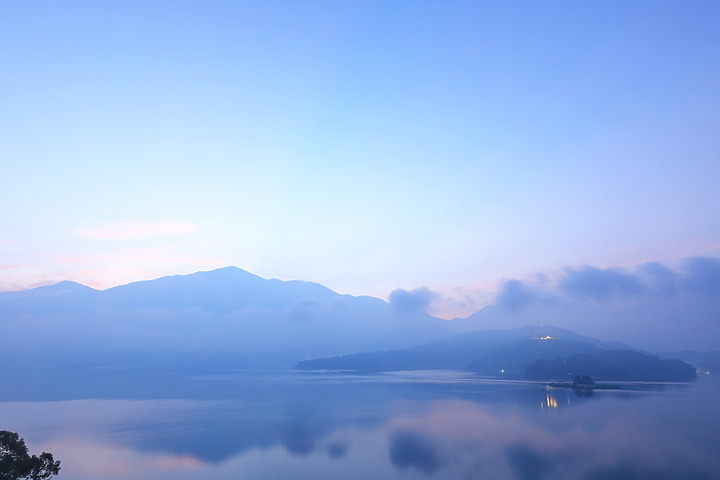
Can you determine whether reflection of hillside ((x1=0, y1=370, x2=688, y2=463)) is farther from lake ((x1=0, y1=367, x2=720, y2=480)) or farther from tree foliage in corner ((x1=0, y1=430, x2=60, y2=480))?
tree foliage in corner ((x1=0, y1=430, x2=60, y2=480))

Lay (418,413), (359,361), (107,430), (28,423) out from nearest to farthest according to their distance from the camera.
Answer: (107,430), (28,423), (418,413), (359,361)

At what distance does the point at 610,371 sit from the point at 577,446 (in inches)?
3561

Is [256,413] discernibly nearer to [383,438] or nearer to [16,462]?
[383,438]

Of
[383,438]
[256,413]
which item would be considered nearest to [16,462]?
[383,438]

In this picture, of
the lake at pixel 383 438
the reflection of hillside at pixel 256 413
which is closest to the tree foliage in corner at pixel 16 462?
the lake at pixel 383 438

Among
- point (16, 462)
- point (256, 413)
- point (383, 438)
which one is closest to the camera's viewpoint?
point (16, 462)

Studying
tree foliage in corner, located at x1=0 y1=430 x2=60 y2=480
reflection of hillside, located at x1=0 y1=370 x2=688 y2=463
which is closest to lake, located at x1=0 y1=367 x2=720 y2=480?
reflection of hillside, located at x1=0 y1=370 x2=688 y2=463

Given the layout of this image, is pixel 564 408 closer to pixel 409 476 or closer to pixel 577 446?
pixel 577 446

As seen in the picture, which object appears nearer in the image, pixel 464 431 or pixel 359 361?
pixel 464 431

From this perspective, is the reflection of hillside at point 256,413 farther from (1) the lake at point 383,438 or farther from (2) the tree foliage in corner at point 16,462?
(2) the tree foliage in corner at point 16,462

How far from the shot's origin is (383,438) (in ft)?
120

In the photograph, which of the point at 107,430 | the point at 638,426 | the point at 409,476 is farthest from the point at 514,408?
the point at 107,430

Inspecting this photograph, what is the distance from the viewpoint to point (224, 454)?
31.9 meters

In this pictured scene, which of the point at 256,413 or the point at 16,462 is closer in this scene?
the point at 16,462
